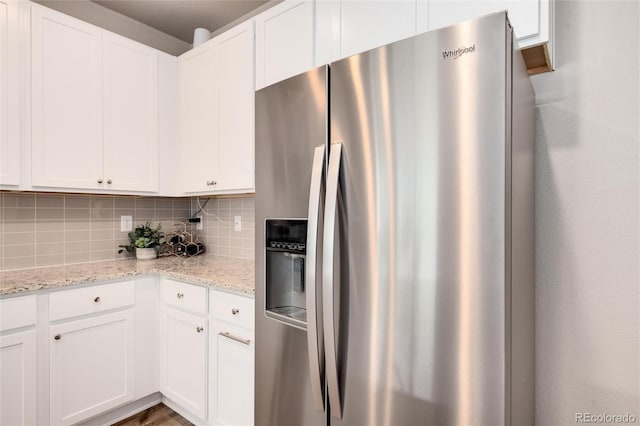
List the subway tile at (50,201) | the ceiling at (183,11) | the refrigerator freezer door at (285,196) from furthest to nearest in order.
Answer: the ceiling at (183,11), the subway tile at (50,201), the refrigerator freezer door at (285,196)

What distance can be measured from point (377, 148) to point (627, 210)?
955 mm

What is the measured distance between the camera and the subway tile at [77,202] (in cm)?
240

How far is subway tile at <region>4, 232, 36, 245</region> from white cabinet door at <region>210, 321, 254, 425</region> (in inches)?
53.4

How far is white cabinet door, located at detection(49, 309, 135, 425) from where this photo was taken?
186 cm

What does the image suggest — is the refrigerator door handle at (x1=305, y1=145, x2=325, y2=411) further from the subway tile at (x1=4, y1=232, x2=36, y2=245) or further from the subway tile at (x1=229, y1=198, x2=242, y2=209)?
the subway tile at (x1=4, y1=232, x2=36, y2=245)

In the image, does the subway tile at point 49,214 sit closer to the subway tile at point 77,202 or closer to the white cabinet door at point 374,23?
the subway tile at point 77,202

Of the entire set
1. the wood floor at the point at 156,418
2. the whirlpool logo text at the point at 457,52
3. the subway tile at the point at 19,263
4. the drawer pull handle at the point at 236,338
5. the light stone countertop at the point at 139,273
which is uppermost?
the whirlpool logo text at the point at 457,52

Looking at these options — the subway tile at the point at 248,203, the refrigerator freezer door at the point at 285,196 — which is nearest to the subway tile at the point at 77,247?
the subway tile at the point at 248,203

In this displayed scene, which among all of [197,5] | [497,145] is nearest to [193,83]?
[197,5]

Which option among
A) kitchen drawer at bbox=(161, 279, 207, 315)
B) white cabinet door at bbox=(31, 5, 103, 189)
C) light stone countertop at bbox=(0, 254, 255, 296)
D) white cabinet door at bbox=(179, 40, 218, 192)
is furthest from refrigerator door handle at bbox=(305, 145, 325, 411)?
white cabinet door at bbox=(31, 5, 103, 189)

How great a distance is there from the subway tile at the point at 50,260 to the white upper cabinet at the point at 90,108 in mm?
553

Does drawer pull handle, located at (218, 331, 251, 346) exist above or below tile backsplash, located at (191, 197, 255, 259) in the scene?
below

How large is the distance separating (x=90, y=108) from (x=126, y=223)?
87 centimetres

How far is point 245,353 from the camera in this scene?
1.72 meters
